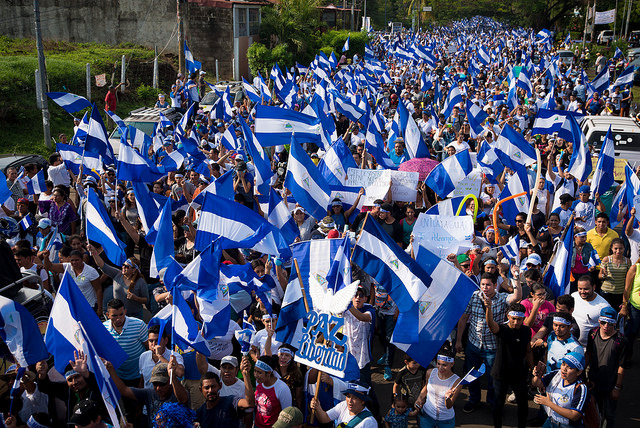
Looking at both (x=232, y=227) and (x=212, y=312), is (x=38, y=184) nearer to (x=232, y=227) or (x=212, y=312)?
(x=232, y=227)

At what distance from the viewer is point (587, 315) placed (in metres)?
6.39

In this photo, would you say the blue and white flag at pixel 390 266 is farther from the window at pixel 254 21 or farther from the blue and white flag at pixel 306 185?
the window at pixel 254 21

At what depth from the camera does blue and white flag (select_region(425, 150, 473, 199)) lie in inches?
400

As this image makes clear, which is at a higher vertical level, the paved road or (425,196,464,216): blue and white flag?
(425,196,464,216): blue and white flag

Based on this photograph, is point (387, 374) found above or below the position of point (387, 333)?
below

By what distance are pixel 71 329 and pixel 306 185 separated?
414 cm

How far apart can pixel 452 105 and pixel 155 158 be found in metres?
8.43

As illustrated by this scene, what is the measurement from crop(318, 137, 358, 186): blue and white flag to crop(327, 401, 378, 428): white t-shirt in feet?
16.1

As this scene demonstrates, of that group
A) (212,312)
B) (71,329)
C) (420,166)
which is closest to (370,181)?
(420,166)

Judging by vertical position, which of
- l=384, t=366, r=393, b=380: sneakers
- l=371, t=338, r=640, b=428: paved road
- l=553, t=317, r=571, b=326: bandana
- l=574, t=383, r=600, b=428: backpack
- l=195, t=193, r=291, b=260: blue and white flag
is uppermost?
l=195, t=193, r=291, b=260: blue and white flag

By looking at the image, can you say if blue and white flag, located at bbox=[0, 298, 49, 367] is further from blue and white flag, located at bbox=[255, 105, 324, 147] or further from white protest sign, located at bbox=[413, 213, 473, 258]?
blue and white flag, located at bbox=[255, 105, 324, 147]

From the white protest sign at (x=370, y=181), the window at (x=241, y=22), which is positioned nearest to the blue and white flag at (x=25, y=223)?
the white protest sign at (x=370, y=181)

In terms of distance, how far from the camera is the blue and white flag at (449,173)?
1016 centimetres

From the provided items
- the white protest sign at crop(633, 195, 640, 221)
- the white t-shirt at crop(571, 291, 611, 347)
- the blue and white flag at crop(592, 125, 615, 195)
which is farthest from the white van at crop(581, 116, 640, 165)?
the white t-shirt at crop(571, 291, 611, 347)
